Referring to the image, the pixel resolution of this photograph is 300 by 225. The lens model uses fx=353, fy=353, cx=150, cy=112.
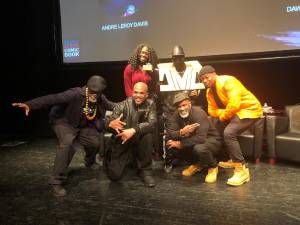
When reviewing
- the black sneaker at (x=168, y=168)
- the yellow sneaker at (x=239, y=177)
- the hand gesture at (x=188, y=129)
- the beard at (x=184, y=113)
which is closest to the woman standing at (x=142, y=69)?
the beard at (x=184, y=113)

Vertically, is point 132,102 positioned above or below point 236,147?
above

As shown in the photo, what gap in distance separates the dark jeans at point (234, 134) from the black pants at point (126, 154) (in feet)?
2.59

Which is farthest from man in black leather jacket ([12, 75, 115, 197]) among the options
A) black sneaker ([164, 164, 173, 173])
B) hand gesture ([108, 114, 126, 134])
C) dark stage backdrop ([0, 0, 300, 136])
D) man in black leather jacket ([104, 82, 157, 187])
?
dark stage backdrop ([0, 0, 300, 136])

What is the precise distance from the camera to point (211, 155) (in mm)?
3568

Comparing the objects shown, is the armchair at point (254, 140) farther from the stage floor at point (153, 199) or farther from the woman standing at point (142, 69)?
the woman standing at point (142, 69)

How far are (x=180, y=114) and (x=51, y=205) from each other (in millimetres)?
1529

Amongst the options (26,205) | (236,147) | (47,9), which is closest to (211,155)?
(236,147)

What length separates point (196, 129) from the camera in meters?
3.60

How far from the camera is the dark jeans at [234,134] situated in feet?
11.6

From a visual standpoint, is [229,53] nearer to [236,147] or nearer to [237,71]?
[237,71]

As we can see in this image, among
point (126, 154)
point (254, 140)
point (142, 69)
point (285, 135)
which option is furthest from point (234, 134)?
point (142, 69)

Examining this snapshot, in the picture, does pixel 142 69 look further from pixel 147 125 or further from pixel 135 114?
pixel 147 125

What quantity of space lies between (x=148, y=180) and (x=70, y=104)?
112 centimetres

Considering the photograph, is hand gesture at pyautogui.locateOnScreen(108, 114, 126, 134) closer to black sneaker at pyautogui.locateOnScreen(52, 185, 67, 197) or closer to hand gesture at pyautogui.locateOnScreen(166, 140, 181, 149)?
hand gesture at pyautogui.locateOnScreen(166, 140, 181, 149)
